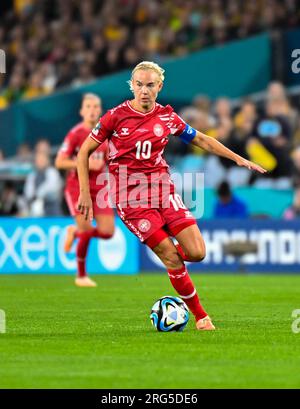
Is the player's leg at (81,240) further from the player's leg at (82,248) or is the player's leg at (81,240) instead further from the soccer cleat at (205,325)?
the soccer cleat at (205,325)

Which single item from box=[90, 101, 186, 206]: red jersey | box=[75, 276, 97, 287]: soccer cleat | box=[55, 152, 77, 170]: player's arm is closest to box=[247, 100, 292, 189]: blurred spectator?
box=[75, 276, 97, 287]: soccer cleat

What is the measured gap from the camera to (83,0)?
2786 centimetres

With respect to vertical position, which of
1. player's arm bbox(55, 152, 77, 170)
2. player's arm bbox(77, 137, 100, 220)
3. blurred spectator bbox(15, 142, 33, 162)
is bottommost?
player's arm bbox(77, 137, 100, 220)

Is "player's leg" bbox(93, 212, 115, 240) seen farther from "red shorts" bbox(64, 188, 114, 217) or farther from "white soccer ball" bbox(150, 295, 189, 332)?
"white soccer ball" bbox(150, 295, 189, 332)

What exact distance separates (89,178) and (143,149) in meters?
5.29

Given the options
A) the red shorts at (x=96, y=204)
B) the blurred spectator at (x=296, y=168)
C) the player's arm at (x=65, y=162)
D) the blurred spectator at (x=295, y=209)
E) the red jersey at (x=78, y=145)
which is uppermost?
the blurred spectator at (x=296, y=168)

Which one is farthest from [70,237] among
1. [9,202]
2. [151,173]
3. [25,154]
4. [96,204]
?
[151,173]

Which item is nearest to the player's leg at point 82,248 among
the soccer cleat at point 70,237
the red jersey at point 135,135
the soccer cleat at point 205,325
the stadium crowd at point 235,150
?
the soccer cleat at point 70,237

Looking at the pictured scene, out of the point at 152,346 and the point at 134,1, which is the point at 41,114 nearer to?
the point at 134,1

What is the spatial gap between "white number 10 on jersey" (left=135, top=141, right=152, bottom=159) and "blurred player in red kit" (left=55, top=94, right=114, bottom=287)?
510cm

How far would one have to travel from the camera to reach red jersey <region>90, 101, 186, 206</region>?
10977 mm

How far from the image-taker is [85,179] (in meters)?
10.9

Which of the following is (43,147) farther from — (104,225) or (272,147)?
(104,225)

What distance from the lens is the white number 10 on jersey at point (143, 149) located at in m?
11.0
